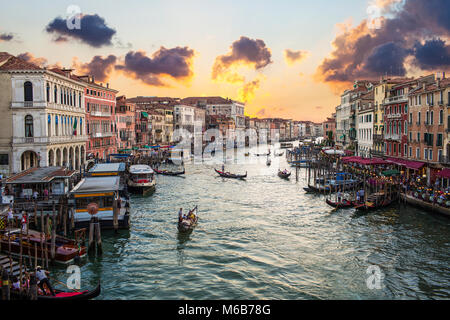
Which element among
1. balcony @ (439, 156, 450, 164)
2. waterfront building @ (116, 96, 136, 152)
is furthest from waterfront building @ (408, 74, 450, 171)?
waterfront building @ (116, 96, 136, 152)

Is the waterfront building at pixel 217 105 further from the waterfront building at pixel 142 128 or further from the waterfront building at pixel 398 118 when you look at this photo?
the waterfront building at pixel 398 118

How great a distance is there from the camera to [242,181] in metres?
35.6

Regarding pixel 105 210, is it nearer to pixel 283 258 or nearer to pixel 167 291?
pixel 167 291

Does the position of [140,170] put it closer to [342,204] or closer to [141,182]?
[141,182]

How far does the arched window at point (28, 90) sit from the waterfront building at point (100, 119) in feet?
39.9

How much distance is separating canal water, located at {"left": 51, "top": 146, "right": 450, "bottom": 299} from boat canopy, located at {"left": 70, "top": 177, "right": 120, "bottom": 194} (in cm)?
210

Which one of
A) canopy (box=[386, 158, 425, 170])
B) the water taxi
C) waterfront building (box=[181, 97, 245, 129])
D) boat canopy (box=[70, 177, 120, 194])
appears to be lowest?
the water taxi

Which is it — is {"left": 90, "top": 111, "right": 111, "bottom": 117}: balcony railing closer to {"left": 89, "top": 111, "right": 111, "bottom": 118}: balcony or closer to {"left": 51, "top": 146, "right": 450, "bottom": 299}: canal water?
{"left": 89, "top": 111, "right": 111, "bottom": 118}: balcony

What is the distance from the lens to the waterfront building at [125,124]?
52.4 metres

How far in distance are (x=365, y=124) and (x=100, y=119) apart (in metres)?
29.1

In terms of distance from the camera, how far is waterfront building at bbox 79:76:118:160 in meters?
39.4
